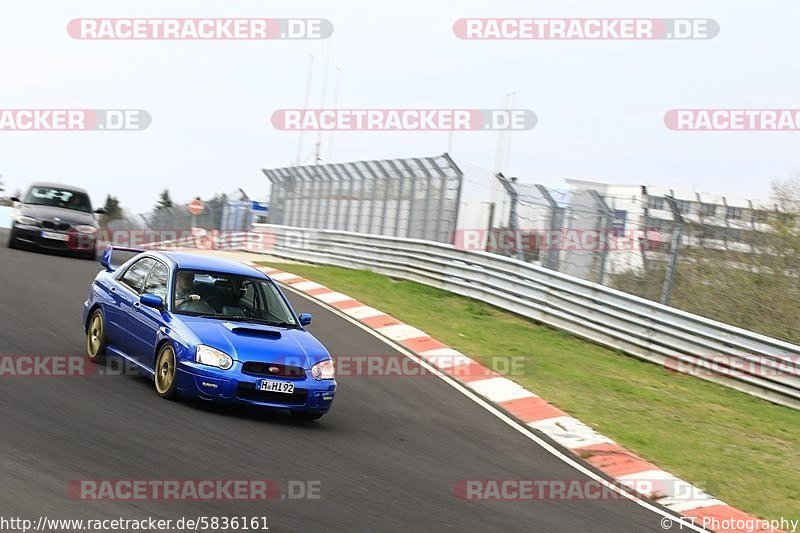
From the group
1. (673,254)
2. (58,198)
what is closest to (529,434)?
(673,254)

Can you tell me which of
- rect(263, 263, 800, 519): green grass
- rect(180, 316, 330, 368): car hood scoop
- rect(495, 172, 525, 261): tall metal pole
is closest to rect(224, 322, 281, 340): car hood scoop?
rect(180, 316, 330, 368): car hood scoop

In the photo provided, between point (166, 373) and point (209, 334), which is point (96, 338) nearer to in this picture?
point (166, 373)

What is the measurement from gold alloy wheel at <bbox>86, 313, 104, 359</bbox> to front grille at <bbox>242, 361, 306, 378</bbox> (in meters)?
2.44

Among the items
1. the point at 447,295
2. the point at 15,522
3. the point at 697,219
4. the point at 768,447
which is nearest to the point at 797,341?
the point at 697,219

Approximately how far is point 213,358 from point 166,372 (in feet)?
2.22

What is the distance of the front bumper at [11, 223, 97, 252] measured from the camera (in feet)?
69.3

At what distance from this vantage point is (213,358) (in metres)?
9.16

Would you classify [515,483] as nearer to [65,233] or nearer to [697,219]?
[697,219]

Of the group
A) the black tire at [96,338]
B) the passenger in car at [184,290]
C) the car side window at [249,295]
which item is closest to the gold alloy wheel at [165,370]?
the passenger in car at [184,290]

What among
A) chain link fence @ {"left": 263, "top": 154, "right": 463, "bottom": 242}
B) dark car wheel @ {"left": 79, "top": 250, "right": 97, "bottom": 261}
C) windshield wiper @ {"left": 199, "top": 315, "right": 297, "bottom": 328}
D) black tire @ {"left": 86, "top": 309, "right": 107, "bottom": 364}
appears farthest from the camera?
chain link fence @ {"left": 263, "top": 154, "right": 463, "bottom": 242}

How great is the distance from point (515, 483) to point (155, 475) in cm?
312

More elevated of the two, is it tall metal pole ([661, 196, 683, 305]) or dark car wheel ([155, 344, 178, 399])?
tall metal pole ([661, 196, 683, 305])

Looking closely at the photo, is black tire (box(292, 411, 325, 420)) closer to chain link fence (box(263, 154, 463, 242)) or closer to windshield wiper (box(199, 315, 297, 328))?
windshield wiper (box(199, 315, 297, 328))

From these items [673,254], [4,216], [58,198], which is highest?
[673,254]
